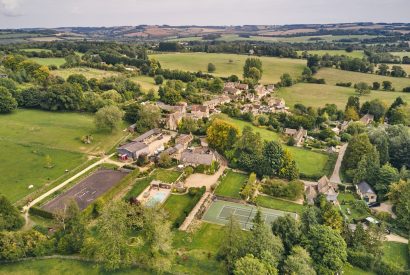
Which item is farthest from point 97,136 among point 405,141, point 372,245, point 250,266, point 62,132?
point 405,141

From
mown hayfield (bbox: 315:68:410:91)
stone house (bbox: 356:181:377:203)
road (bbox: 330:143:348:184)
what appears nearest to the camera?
stone house (bbox: 356:181:377:203)

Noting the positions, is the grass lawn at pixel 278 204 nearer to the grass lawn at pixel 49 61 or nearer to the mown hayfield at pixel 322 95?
the mown hayfield at pixel 322 95

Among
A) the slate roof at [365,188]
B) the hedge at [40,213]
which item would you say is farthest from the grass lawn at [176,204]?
the slate roof at [365,188]

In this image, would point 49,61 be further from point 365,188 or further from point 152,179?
point 365,188

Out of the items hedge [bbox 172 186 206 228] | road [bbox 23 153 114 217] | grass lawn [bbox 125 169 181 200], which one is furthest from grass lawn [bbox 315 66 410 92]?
road [bbox 23 153 114 217]

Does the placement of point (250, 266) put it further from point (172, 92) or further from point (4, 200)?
point (172, 92)

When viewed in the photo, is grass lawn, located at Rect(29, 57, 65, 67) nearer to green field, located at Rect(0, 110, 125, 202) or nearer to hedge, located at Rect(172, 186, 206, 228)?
green field, located at Rect(0, 110, 125, 202)
